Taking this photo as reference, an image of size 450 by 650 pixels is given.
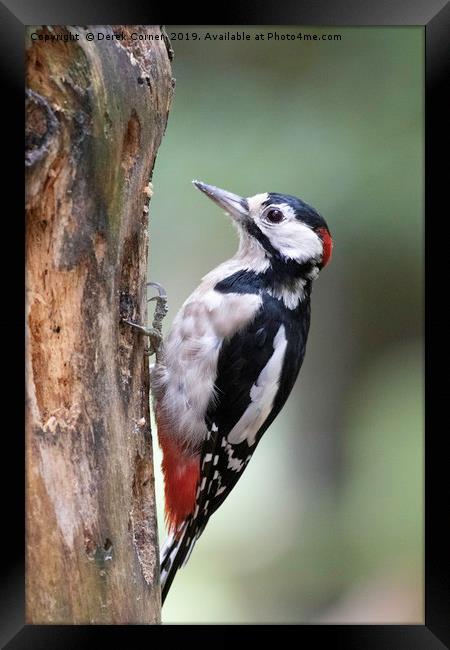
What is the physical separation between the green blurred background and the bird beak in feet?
1.05

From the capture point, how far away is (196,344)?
2377 millimetres

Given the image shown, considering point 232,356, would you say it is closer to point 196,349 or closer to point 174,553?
point 196,349

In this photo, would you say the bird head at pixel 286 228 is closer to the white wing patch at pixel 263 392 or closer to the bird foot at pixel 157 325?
the white wing patch at pixel 263 392

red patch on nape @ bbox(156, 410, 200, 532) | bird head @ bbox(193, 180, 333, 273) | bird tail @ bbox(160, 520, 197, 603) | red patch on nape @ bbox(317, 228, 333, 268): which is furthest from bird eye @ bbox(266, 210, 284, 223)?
bird tail @ bbox(160, 520, 197, 603)

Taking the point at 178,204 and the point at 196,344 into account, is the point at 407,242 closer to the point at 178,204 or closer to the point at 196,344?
the point at 196,344

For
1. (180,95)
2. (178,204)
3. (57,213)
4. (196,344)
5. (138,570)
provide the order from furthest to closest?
1. (178,204)
2. (180,95)
3. (196,344)
4. (138,570)
5. (57,213)

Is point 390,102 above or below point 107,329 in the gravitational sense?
above

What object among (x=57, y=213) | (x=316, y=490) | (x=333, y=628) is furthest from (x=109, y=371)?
(x=316, y=490)

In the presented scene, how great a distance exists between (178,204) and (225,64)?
2.38ft

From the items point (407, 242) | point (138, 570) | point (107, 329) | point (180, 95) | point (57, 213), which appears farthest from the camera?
point (180, 95)

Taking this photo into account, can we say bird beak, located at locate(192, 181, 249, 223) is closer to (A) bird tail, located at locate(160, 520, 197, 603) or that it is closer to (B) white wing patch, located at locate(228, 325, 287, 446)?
(B) white wing patch, located at locate(228, 325, 287, 446)
